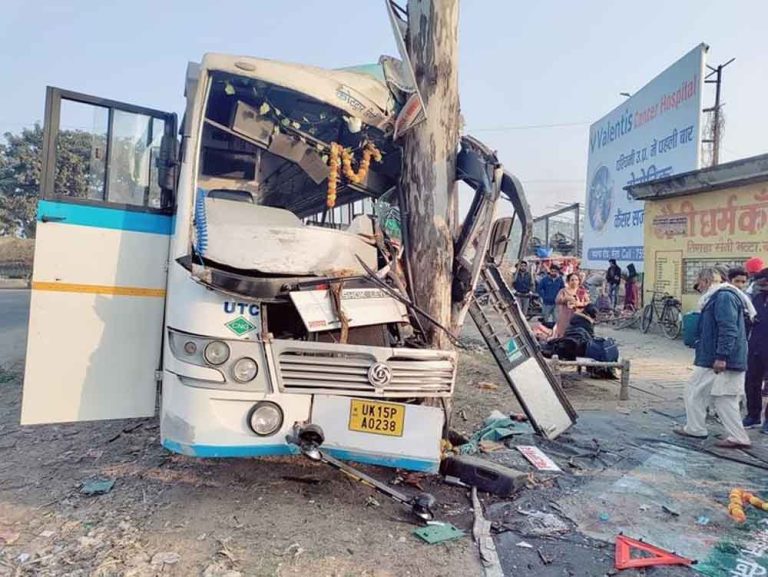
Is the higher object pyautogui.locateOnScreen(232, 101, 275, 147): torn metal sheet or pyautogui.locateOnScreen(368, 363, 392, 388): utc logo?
pyautogui.locateOnScreen(232, 101, 275, 147): torn metal sheet

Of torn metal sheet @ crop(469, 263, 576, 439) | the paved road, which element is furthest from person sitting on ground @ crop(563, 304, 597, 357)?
the paved road

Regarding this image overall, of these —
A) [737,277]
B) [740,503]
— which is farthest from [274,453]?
[737,277]

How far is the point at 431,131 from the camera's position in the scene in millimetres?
4012

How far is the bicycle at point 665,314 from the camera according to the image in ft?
42.3

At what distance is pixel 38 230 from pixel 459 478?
3072mm

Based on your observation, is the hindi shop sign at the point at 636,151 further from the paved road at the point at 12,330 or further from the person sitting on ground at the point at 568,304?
the paved road at the point at 12,330

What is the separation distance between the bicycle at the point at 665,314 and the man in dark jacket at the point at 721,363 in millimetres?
8334

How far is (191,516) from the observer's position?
10.4 ft

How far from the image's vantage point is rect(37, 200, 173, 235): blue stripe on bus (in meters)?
3.21

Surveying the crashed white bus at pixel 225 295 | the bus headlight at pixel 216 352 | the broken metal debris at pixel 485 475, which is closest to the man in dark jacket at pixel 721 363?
the broken metal debris at pixel 485 475

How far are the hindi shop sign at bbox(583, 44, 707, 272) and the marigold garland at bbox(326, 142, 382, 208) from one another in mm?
14380

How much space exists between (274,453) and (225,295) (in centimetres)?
91

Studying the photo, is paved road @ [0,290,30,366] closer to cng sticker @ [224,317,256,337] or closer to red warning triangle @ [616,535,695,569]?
cng sticker @ [224,317,256,337]

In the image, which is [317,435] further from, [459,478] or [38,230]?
[38,230]
